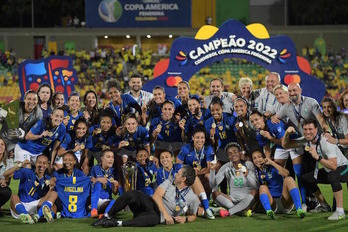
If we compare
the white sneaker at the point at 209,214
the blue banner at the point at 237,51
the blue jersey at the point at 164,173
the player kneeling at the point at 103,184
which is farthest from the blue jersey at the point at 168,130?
the blue banner at the point at 237,51

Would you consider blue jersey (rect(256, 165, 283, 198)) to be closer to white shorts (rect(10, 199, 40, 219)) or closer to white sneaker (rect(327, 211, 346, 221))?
white sneaker (rect(327, 211, 346, 221))

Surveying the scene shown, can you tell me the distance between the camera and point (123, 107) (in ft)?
31.9

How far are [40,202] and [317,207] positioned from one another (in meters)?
3.22

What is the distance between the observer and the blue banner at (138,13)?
99.0 ft

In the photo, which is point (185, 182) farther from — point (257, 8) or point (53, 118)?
point (257, 8)

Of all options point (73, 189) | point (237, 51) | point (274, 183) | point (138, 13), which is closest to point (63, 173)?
point (73, 189)

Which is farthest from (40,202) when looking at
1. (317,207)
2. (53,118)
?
(317,207)

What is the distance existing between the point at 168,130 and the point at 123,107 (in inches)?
28.9

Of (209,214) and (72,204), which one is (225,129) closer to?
(209,214)

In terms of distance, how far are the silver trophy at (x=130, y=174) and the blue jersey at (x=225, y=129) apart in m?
1.16

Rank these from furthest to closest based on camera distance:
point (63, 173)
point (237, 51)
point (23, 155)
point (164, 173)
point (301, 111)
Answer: point (237, 51) < point (23, 155) < point (301, 111) < point (63, 173) < point (164, 173)

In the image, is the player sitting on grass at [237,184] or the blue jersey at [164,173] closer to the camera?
the blue jersey at [164,173]

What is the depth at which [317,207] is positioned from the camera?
847 cm

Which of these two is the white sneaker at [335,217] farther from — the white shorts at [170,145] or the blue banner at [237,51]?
the blue banner at [237,51]
